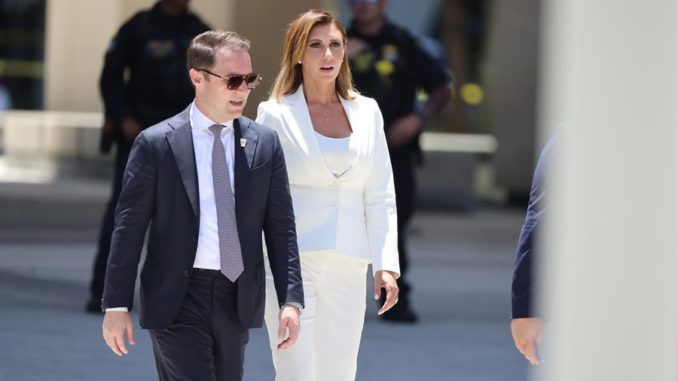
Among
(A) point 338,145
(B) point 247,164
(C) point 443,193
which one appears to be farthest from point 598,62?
(C) point 443,193

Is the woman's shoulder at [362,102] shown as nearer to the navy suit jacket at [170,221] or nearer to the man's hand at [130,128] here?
the navy suit jacket at [170,221]

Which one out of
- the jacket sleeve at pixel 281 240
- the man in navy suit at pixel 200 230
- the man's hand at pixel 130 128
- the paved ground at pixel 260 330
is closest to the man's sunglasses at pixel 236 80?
the man in navy suit at pixel 200 230

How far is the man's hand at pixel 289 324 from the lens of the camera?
4.58 m

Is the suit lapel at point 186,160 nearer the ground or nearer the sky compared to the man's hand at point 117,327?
nearer the sky

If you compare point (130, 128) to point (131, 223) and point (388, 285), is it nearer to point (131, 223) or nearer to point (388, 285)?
point (388, 285)

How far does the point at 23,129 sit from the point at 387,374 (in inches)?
441

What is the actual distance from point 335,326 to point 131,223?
0.97 metres

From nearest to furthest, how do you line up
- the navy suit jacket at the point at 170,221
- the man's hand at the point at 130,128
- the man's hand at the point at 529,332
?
the man's hand at the point at 529,332 < the navy suit jacket at the point at 170,221 < the man's hand at the point at 130,128

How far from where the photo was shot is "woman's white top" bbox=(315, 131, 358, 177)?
5.07 m

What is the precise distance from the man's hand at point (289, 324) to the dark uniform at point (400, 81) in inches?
153

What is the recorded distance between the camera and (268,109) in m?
5.17

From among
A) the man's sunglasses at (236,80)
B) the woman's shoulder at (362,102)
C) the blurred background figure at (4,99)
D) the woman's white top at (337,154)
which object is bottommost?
the blurred background figure at (4,99)

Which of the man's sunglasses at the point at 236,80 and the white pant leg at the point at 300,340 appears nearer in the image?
the man's sunglasses at the point at 236,80

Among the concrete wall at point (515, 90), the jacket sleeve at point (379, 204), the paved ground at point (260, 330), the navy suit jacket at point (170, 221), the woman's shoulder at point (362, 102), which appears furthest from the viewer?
the concrete wall at point (515, 90)
